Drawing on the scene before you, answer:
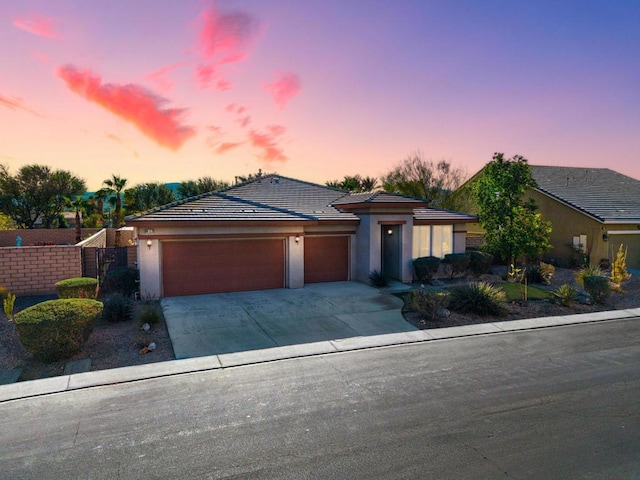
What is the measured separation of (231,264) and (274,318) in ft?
16.2

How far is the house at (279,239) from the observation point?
624 inches

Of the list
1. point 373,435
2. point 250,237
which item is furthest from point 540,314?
point 250,237

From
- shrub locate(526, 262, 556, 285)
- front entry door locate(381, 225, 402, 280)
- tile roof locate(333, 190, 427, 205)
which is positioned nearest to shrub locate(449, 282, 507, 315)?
front entry door locate(381, 225, 402, 280)

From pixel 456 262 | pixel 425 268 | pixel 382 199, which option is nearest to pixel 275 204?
pixel 382 199

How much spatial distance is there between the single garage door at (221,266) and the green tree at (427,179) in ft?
80.5

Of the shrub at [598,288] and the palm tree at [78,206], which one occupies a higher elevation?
the palm tree at [78,206]

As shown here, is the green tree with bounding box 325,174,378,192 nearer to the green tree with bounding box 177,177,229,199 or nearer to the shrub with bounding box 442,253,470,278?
the green tree with bounding box 177,177,229,199

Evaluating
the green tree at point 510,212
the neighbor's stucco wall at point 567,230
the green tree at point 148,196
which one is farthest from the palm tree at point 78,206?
the neighbor's stucco wall at point 567,230

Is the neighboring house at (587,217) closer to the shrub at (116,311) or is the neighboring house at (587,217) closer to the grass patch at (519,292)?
the grass patch at (519,292)

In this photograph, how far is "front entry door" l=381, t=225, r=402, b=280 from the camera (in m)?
19.2

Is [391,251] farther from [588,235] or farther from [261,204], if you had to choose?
[588,235]

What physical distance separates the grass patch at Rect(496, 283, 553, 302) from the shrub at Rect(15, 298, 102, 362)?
1375 cm

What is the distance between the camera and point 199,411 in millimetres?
6641

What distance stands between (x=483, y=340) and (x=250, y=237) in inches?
393
